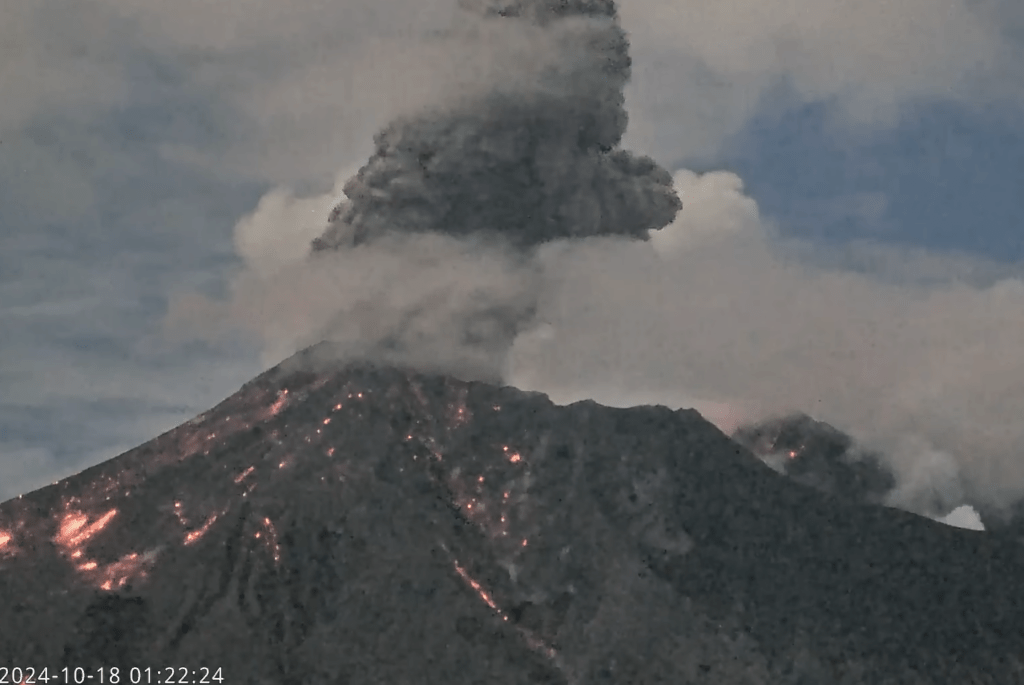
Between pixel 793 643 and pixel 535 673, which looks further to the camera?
pixel 793 643

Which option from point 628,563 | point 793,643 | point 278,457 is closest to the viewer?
point 793,643

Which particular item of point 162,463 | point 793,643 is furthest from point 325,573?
point 793,643

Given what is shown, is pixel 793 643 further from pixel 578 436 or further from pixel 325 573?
pixel 325 573

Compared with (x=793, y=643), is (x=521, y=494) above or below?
above

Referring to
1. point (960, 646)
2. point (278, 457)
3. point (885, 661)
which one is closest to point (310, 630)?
point (278, 457)

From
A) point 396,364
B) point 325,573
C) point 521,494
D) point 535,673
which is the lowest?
point 535,673

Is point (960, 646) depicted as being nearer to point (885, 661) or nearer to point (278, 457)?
point (885, 661)

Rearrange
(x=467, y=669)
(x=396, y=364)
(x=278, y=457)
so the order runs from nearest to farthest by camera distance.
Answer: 1. (x=467, y=669)
2. (x=278, y=457)
3. (x=396, y=364)
